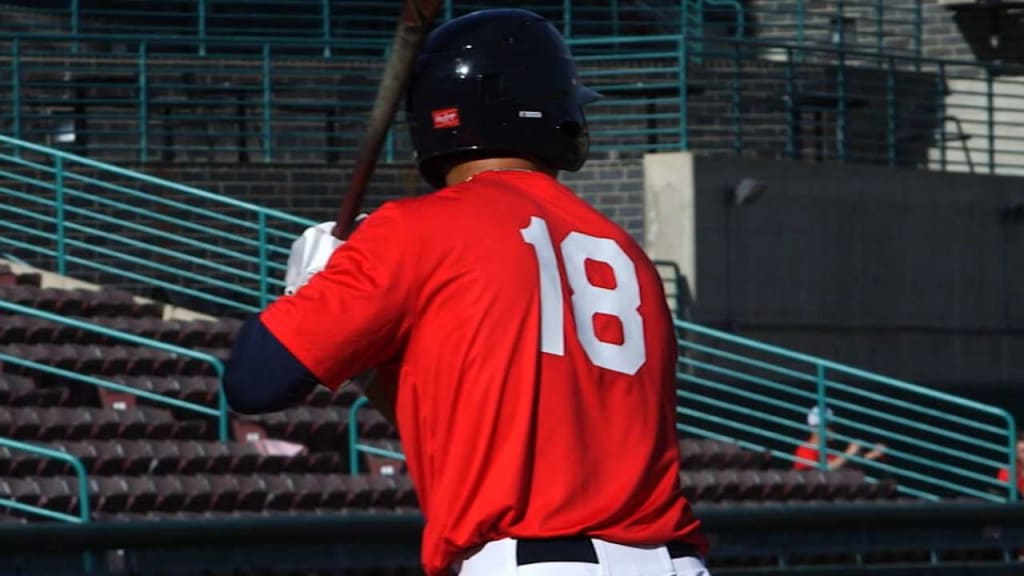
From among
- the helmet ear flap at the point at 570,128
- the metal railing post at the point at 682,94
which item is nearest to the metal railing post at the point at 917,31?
the metal railing post at the point at 682,94

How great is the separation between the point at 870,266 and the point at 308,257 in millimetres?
14983

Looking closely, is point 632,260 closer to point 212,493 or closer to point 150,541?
point 150,541

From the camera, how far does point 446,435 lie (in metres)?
2.83

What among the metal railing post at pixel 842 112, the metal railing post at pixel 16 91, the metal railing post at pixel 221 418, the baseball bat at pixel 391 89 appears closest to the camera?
the baseball bat at pixel 391 89

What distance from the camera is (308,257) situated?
119 inches

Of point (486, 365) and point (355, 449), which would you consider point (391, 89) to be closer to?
point (486, 365)

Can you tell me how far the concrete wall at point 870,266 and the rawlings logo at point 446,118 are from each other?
13061 millimetres

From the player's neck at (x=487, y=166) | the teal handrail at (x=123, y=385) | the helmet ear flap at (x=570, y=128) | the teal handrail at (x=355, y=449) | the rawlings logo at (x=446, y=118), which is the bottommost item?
the teal handrail at (x=355, y=449)

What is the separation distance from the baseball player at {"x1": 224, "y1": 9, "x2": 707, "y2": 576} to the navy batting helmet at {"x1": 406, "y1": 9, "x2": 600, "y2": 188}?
0.11 m

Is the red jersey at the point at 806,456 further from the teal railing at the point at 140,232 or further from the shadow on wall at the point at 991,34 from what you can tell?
the shadow on wall at the point at 991,34

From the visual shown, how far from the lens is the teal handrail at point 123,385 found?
443 inches

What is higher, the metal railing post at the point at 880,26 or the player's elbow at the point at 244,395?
the player's elbow at the point at 244,395

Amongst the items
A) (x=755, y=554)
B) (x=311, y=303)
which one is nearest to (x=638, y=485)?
(x=311, y=303)

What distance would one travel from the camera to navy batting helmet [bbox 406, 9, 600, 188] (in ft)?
9.89
